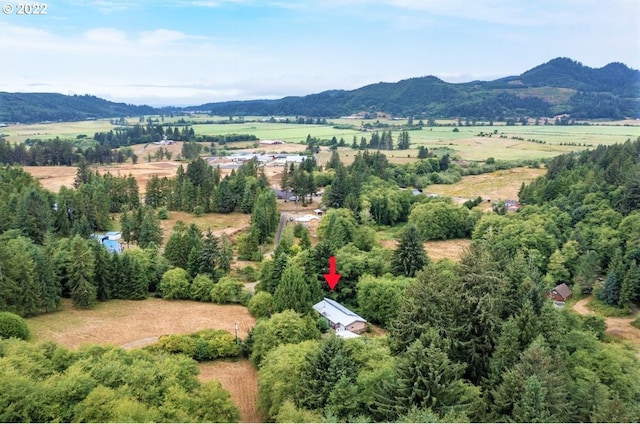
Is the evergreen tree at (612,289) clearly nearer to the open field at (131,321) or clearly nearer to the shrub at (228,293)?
the open field at (131,321)

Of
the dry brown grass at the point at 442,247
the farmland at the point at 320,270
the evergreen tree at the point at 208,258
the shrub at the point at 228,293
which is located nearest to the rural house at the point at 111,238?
the farmland at the point at 320,270

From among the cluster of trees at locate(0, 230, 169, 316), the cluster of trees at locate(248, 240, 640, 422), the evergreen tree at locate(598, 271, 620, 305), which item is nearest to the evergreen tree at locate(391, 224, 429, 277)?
the cluster of trees at locate(248, 240, 640, 422)

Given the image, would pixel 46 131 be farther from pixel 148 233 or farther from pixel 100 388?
pixel 100 388

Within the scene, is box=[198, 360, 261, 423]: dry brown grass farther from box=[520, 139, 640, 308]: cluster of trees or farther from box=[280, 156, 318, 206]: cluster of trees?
box=[280, 156, 318, 206]: cluster of trees

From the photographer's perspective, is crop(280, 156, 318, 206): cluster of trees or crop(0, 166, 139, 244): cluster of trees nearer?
crop(0, 166, 139, 244): cluster of trees

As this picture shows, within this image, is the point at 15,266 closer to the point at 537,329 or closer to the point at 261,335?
the point at 261,335

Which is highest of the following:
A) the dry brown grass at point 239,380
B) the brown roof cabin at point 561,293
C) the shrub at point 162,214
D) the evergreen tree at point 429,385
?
the evergreen tree at point 429,385

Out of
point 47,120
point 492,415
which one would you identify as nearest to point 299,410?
point 492,415
